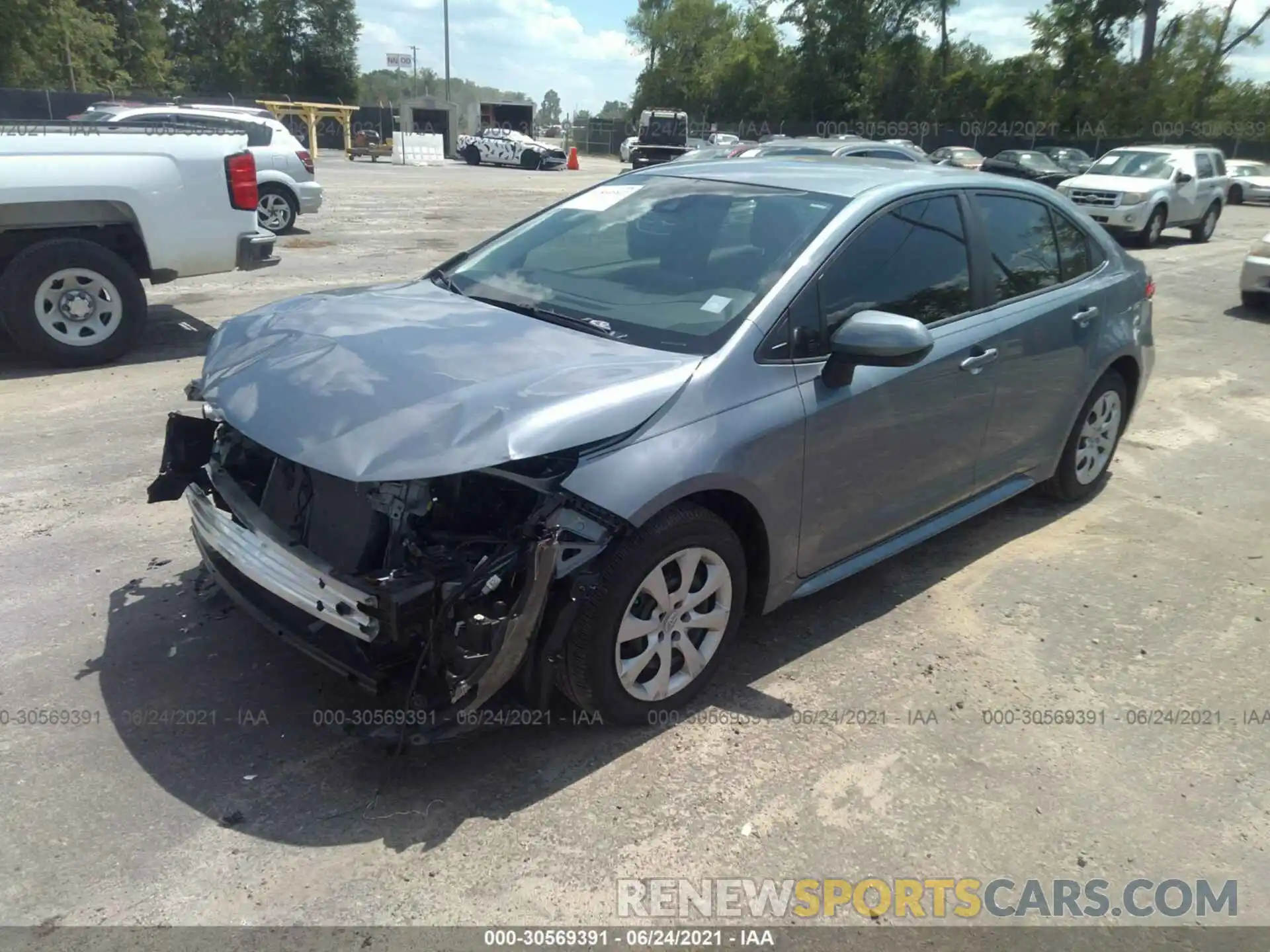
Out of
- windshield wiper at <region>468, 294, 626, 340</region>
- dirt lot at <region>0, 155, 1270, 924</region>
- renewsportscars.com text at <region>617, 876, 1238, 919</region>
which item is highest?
windshield wiper at <region>468, 294, 626, 340</region>

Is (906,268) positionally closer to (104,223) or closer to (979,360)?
(979,360)

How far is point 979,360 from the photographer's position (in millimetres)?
3953

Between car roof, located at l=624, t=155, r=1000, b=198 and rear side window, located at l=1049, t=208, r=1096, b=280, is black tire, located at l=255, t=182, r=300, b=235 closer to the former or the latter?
car roof, located at l=624, t=155, r=1000, b=198

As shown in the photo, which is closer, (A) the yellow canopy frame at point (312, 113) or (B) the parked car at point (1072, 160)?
(B) the parked car at point (1072, 160)

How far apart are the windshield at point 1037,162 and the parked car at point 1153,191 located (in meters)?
9.06

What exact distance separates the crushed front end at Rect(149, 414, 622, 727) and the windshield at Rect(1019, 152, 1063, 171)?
2871 cm

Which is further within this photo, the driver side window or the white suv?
the white suv

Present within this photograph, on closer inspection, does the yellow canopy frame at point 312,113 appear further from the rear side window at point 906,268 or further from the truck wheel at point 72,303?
the rear side window at point 906,268

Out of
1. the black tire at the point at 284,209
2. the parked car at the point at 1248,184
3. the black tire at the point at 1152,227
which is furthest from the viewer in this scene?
the parked car at the point at 1248,184

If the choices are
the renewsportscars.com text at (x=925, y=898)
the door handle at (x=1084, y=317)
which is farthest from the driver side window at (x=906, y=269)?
the renewsportscars.com text at (x=925, y=898)

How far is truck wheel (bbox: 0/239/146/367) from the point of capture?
22.1 feet

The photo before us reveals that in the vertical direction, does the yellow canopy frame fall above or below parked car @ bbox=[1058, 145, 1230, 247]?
above

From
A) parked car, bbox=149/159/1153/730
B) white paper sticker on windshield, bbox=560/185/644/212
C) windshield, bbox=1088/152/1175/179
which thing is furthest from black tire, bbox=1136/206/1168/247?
white paper sticker on windshield, bbox=560/185/644/212

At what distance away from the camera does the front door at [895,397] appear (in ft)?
11.2
